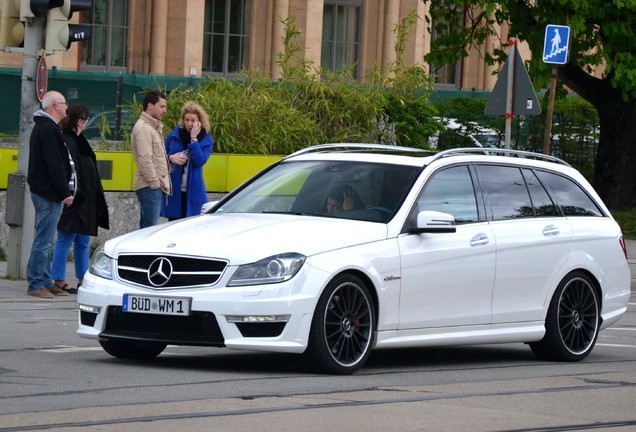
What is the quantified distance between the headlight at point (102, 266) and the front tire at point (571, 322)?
11.2 feet

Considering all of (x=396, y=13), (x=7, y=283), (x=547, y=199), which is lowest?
(x=7, y=283)

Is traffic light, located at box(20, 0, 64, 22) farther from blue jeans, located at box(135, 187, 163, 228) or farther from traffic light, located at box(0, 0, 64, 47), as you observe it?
blue jeans, located at box(135, 187, 163, 228)

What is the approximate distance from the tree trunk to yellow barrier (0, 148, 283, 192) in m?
11.0

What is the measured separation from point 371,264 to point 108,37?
37754 millimetres

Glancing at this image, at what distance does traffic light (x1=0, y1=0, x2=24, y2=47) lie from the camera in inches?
642

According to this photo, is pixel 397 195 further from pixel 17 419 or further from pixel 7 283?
pixel 7 283

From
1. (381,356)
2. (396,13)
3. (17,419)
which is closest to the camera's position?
(17,419)

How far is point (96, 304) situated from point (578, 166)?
25.7 meters

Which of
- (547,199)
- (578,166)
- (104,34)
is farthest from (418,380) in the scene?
(104,34)

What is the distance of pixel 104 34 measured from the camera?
4706cm

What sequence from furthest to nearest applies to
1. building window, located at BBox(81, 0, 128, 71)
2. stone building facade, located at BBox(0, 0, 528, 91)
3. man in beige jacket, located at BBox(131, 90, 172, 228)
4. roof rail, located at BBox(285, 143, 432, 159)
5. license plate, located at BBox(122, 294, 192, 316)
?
stone building facade, located at BBox(0, 0, 528, 91)
building window, located at BBox(81, 0, 128, 71)
man in beige jacket, located at BBox(131, 90, 172, 228)
roof rail, located at BBox(285, 143, 432, 159)
license plate, located at BBox(122, 294, 192, 316)

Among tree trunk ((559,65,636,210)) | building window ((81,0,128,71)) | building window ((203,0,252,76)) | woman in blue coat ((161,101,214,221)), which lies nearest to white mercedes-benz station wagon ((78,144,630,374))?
woman in blue coat ((161,101,214,221))

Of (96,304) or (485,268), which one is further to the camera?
(485,268)

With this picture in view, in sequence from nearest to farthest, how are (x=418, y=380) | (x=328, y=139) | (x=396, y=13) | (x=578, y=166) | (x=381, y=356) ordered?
(x=418, y=380) → (x=381, y=356) → (x=328, y=139) → (x=578, y=166) → (x=396, y=13)
